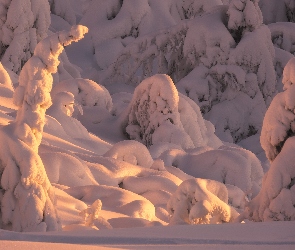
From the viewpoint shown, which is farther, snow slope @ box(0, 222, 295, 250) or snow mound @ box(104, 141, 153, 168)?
snow mound @ box(104, 141, 153, 168)

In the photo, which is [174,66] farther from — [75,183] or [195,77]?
[75,183]

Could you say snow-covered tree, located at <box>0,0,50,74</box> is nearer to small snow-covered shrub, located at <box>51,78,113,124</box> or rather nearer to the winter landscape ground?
the winter landscape ground

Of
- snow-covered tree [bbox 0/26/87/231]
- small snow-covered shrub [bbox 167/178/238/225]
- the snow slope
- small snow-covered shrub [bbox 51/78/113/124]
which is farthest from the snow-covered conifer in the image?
the snow slope

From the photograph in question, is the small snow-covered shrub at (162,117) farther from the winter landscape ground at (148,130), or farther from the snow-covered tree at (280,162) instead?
the snow-covered tree at (280,162)

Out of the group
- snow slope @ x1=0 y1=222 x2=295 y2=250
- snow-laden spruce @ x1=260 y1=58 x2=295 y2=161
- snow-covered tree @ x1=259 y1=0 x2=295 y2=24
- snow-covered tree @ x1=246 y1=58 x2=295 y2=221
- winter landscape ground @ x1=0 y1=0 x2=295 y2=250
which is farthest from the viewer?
snow-covered tree @ x1=259 y1=0 x2=295 y2=24

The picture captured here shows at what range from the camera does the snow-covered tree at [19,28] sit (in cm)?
2222

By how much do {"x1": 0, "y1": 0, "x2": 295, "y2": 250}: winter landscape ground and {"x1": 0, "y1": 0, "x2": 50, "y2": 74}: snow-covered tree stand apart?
0.04 meters

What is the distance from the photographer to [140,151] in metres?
13.4

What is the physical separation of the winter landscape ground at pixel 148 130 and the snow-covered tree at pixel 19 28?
4 cm

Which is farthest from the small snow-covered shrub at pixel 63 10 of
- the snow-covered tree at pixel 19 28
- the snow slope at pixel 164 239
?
the snow slope at pixel 164 239

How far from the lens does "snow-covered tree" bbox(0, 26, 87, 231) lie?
263 inches

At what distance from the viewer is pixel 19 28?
22.3 m

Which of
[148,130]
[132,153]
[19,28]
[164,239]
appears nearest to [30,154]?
[164,239]

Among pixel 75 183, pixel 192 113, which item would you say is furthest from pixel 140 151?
pixel 192 113
